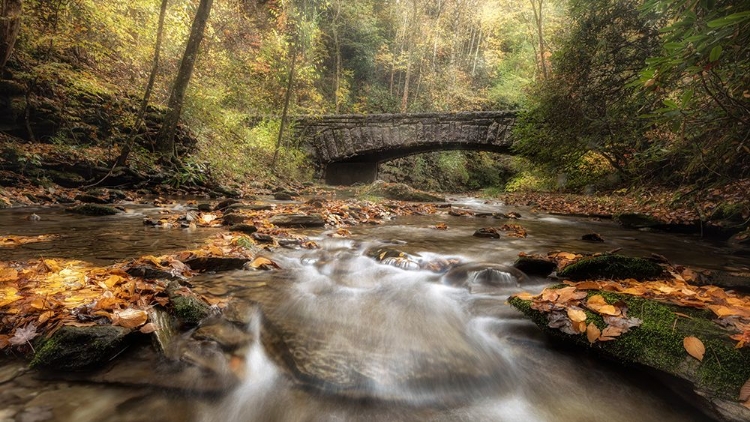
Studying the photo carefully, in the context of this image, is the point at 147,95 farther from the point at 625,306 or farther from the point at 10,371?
the point at 625,306

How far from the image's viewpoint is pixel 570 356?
2.05 metres

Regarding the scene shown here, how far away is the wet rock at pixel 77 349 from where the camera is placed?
165 centimetres

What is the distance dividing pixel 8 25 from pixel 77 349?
8.63m

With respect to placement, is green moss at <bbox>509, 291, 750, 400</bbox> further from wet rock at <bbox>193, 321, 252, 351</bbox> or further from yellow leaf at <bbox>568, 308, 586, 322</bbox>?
wet rock at <bbox>193, 321, 252, 351</bbox>

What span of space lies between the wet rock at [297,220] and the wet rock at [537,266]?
3.39 meters

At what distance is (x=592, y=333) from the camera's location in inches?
78.2

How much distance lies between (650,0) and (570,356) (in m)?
2.82

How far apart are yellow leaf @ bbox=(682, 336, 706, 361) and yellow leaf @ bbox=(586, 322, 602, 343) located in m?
0.36

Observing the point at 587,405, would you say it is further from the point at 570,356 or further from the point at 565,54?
the point at 565,54

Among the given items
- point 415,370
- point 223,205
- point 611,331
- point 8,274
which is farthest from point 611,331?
point 223,205

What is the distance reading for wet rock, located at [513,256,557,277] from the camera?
3.54 meters

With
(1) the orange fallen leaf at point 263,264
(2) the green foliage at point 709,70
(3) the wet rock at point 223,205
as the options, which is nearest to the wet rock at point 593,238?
(2) the green foliage at point 709,70

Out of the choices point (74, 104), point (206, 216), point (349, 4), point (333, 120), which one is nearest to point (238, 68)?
point (333, 120)

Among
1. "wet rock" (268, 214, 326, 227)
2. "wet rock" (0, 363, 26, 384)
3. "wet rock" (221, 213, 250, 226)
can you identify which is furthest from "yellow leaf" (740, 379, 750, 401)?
"wet rock" (221, 213, 250, 226)
